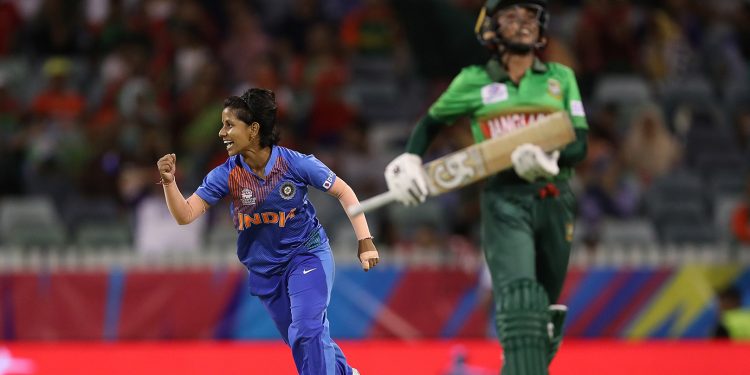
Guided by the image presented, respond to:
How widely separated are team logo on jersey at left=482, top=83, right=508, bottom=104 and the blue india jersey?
0.85 metres

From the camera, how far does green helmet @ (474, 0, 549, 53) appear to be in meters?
6.51

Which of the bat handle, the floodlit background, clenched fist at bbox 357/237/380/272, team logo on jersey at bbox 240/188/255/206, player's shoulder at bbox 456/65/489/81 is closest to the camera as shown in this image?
the bat handle

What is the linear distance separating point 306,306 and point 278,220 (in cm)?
43

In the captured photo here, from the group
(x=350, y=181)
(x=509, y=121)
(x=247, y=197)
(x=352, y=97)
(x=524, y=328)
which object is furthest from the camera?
(x=352, y=97)

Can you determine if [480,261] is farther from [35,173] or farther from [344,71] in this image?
[35,173]

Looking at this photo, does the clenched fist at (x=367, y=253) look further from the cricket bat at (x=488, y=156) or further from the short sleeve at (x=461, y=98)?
the short sleeve at (x=461, y=98)

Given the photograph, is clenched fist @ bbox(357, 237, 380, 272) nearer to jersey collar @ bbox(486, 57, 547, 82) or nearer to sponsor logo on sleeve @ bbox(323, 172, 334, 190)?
sponsor logo on sleeve @ bbox(323, 172, 334, 190)

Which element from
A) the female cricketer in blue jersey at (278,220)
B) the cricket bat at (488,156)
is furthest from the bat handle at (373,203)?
the female cricketer in blue jersey at (278,220)

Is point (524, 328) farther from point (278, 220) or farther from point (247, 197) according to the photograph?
point (247, 197)

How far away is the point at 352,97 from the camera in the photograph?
14.1m

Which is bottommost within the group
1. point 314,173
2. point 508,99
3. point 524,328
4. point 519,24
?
point 524,328

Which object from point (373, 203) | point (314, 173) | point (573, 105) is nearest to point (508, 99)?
point (573, 105)

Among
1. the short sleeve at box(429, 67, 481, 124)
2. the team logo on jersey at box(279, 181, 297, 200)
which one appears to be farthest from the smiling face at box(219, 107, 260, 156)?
the short sleeve at box(429, 67, 481, 124)

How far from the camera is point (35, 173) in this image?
12883 mm
